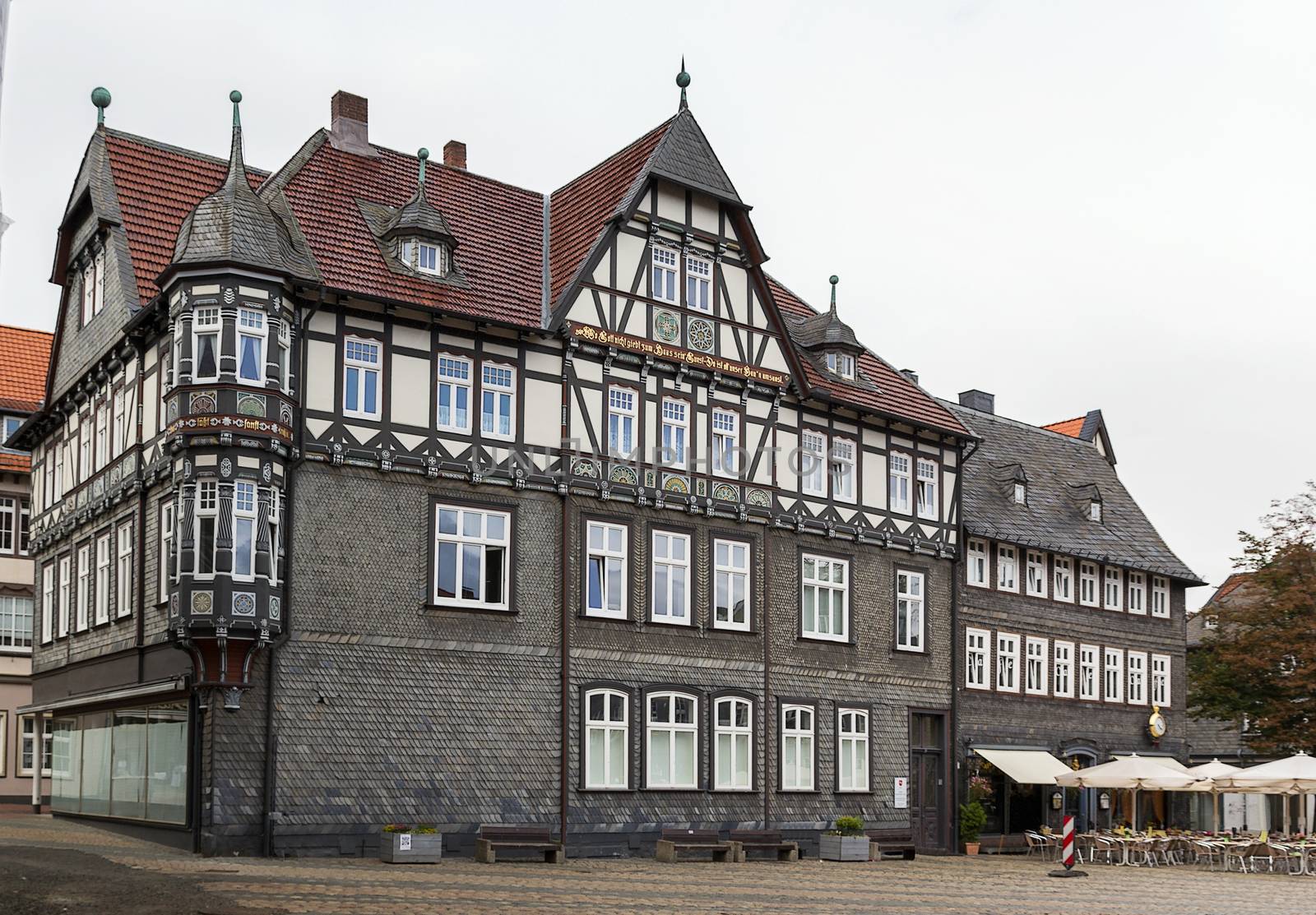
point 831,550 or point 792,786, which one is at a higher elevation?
point 831,550

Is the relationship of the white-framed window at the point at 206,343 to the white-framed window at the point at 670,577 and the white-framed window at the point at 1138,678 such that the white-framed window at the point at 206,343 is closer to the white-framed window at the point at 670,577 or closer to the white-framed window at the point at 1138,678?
the white-framed window at the point at 670,577

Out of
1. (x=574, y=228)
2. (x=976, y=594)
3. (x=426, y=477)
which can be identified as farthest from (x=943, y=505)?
(x=426, y=477)

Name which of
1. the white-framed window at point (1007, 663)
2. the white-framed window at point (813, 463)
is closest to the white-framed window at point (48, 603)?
the white-framed window at point (813, 463)

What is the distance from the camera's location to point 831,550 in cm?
3591

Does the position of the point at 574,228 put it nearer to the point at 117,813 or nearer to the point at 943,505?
the point at 943,505

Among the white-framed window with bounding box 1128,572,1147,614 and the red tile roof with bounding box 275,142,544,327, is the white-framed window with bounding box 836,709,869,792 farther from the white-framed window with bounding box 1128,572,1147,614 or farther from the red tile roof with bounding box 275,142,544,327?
the white-framed window with bounding box 1128,572,1147,614

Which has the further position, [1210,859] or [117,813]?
[1210,859]

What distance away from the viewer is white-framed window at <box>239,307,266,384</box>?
2677 centimetres

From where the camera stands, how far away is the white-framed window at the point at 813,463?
35.4 metres

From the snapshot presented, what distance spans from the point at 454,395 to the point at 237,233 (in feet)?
15.8

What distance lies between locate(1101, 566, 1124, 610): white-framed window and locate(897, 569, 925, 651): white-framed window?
979 centimetres

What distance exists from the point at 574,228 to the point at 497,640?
8955 mm

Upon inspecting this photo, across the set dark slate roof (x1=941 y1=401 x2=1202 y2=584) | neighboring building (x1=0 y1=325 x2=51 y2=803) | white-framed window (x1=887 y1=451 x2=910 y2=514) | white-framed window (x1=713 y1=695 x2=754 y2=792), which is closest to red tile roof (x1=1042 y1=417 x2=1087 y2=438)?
dark slate roof (x1=941 y1=401 x2=1202 y2=584)


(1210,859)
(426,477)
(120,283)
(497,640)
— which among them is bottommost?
(1210,859)
